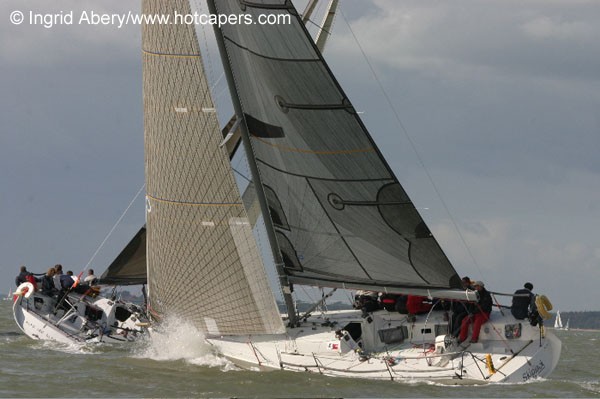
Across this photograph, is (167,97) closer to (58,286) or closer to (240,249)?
(240,249)

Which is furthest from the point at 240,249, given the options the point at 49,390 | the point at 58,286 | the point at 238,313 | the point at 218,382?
the point at 58,286

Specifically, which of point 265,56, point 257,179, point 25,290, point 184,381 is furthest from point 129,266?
point 265,56

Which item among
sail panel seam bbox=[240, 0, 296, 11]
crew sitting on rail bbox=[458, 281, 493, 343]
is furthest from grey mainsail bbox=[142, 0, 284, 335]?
crew sitting on rail bbox=[458, 281, 493, 343]

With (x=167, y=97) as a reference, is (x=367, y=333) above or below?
below

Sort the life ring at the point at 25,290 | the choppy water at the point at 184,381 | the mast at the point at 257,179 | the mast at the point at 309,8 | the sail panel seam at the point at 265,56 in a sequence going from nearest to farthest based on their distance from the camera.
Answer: the choppy water at the point at 184,381
the sail panel seam at the point at 265,56
the mast at the point at 257,179
the life ring at the point at 25,290
the mast at the point at 309,8

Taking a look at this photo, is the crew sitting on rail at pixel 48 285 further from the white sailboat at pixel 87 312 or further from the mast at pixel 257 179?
the mast at pixel 257 179

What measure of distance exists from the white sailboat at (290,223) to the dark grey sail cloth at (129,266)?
27.1 ft

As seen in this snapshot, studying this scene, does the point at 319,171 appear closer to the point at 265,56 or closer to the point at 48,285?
the point at 265,56

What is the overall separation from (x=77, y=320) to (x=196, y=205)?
860cm

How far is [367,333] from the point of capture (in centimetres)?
1948

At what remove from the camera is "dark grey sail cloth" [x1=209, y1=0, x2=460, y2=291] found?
18969 mm

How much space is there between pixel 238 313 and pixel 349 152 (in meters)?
3.63

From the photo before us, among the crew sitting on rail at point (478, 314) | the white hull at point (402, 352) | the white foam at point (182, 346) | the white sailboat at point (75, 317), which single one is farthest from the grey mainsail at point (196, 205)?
the white sailboat at point (75, 317)

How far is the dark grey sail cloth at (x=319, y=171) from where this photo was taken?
62.2 feet
